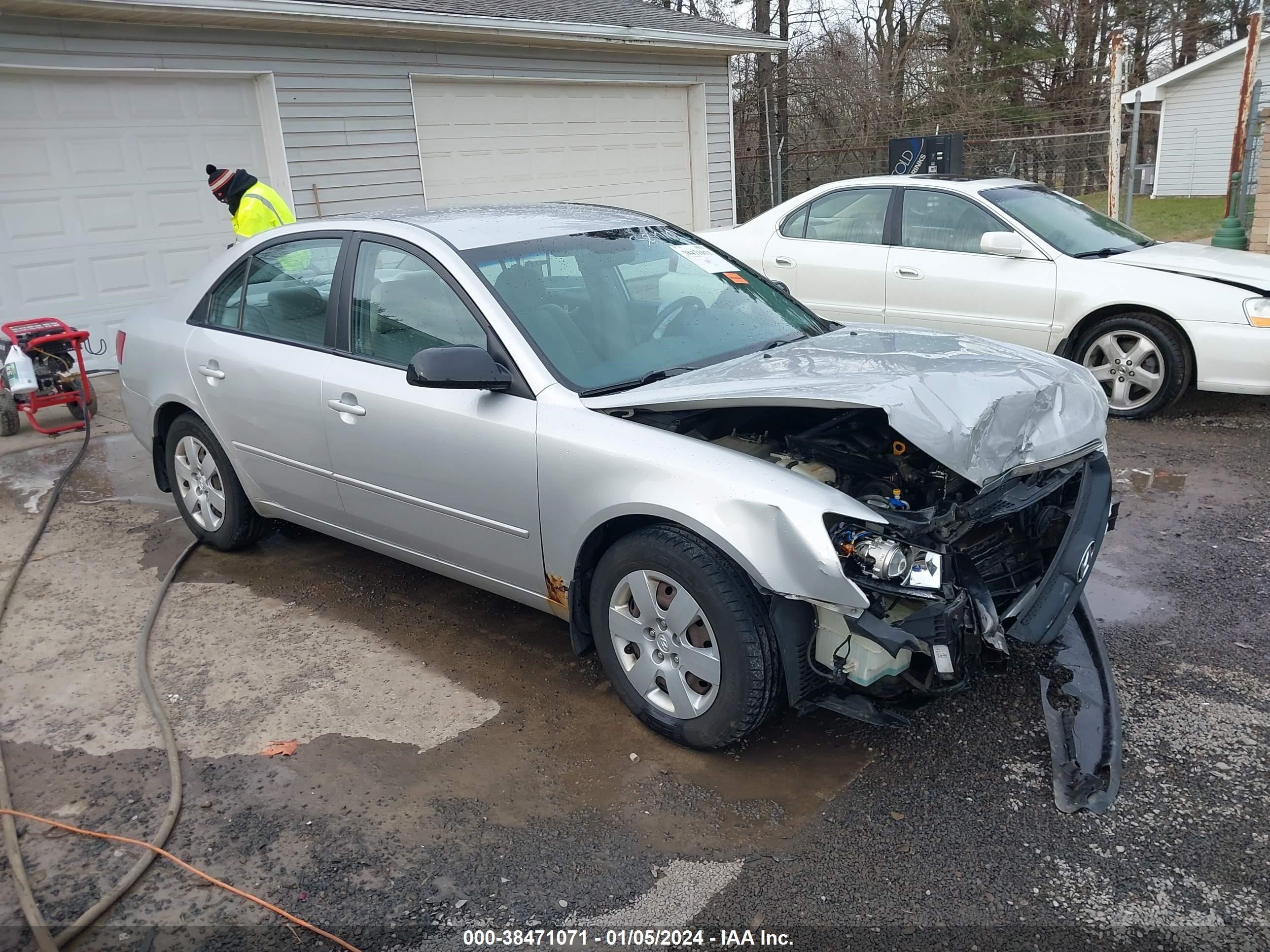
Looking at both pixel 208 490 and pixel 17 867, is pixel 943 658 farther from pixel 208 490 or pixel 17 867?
pixel 208 490

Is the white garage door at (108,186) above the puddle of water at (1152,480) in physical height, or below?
above

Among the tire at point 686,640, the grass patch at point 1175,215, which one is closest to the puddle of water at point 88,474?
the tire at point 686,640

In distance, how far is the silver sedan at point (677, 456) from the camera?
9.23 ft

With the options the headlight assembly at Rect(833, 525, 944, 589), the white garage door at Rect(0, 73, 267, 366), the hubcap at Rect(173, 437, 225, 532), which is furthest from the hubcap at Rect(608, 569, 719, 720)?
the white garage door at Rect(0, 73, 267, 366)

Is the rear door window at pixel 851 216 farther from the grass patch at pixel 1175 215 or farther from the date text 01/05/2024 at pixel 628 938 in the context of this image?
the grass patch at pixel 1175 215

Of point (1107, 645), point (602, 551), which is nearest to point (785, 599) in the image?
point (602, 551)

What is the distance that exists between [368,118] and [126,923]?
8.95 meters

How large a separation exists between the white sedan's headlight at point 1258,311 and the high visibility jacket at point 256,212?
6266mm

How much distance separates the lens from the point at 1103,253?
262 inches

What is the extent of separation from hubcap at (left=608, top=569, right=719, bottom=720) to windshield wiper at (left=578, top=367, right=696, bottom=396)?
2.15 ft

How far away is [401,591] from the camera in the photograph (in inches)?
177

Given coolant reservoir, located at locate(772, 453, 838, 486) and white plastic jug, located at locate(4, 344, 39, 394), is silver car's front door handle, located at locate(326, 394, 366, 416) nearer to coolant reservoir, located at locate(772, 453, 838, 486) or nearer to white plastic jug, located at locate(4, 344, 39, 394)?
coolant reservoir, located at locate(772, 453, 838, 486)

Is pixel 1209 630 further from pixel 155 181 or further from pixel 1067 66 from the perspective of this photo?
pixel 1067 66

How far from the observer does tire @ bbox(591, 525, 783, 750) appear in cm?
287
